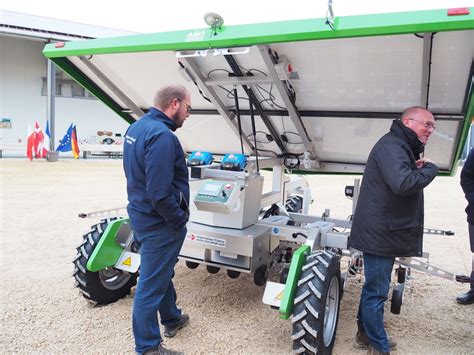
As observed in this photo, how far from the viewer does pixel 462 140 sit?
3.68 m

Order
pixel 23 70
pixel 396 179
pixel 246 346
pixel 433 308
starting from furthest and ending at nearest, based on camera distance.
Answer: pixel 23 70
pixel 433 308
pixel 246 346
pixel 396 179

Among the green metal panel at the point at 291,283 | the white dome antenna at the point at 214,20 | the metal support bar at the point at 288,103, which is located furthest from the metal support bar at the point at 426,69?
the green metal panel at the point at 291,283

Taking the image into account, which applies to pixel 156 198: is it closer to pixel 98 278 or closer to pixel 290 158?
pixel 98 278

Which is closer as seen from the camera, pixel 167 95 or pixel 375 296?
pixel 167 95

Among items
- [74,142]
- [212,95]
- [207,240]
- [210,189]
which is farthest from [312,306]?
[74,142]

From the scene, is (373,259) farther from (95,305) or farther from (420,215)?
(95,305)

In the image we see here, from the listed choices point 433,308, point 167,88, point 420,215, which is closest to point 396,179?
point 420,215

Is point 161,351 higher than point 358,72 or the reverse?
the reverse

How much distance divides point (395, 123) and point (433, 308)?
2.11 meters

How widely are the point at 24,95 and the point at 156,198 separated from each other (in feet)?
72.3

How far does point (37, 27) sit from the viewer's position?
1909 cm

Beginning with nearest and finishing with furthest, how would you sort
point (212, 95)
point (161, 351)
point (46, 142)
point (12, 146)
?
1. point (161, 351)
2. point (212, 95)
3. point (46, 142)
4. point (12, 146)

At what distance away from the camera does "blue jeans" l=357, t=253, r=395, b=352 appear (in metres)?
2.99

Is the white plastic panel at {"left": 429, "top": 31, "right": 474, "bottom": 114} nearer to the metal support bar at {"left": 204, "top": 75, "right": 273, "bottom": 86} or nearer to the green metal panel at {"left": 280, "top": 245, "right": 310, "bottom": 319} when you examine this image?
the metal support bar at {"left": 204, "top": 75, "right": 273, "bottom": 86}
